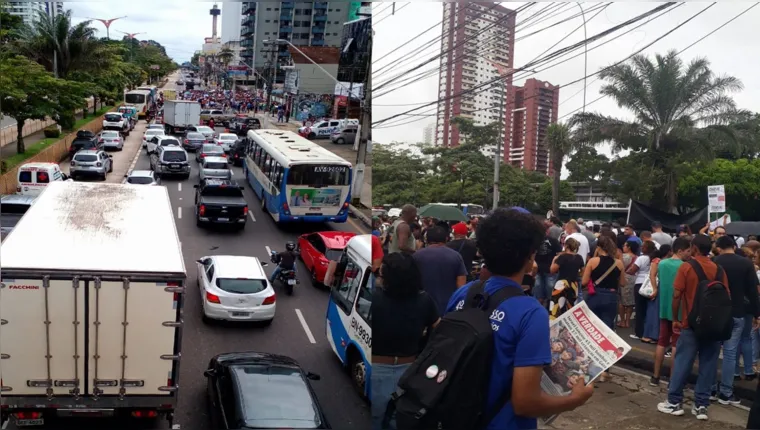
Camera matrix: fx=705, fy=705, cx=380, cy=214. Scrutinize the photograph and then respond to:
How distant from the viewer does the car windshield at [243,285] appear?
12.1 ft

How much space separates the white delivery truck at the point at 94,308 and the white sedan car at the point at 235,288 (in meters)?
0.23

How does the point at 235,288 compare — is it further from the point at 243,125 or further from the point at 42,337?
the point at 243,125

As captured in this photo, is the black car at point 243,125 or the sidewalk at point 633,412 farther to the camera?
the black car at point 243,125

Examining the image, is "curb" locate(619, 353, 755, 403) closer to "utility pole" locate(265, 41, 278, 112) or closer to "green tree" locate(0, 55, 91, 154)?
"utility pole" locate(265, 41, 278, 112)

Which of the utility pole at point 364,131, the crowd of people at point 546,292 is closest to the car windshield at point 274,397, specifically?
the crowd of people at point 546,292

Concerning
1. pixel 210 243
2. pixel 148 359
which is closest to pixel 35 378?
pixel 148 359

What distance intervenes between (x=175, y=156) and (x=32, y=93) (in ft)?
4.54

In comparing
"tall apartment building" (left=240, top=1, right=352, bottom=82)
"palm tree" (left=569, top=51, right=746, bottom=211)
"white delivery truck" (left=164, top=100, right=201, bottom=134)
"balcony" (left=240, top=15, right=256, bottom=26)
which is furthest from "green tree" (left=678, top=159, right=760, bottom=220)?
"white delivery truck" (left=164, top=100, right=201, bottom=134)

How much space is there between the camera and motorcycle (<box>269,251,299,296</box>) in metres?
3.60

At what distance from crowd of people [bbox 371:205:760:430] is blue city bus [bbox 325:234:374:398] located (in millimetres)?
171

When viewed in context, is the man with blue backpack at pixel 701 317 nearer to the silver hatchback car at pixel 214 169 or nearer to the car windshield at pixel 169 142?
the silver hatchback car at pixel 214 169

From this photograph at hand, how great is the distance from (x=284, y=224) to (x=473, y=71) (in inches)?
56.6

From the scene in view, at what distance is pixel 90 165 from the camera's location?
4492 millimetres

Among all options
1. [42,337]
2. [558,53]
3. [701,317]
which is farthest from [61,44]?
[701,317]
